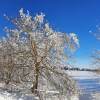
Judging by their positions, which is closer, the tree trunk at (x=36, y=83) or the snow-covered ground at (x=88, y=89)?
the tree trunk at (x=36, y=83)

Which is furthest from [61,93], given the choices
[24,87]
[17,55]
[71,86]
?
[17,55]

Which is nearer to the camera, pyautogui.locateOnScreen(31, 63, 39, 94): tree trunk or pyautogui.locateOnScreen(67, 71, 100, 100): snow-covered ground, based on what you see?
pyautogui.locateOnScreen(31, 63, 39, 94): tree trunk

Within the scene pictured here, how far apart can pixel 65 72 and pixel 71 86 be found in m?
0.94

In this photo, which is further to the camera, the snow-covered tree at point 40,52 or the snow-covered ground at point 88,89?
the snow-covered ground at point 88,89

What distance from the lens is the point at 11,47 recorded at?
1788cm

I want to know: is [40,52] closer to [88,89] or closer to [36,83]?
[36,83]

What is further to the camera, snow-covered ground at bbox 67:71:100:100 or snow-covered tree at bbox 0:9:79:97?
snow-covered ground at bbox 67:71:100:100

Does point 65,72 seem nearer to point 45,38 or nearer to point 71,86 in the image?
point 71,86

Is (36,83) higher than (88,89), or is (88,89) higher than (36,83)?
(88,89)

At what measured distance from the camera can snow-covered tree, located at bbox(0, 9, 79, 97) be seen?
57.3ft

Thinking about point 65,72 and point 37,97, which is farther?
point 65,72

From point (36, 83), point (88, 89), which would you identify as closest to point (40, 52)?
point (36, 83)

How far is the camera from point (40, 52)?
17609mm

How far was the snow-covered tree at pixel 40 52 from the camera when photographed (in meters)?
17.5
